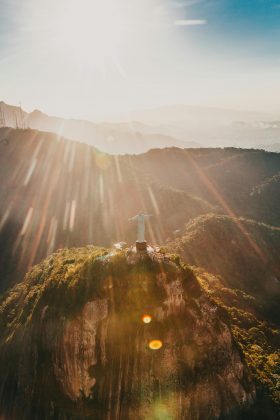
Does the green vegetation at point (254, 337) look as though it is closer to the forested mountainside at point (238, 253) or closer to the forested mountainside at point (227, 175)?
the forested mountainside at point (238, 253)

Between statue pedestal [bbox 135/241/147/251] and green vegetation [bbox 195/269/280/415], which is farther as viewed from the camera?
green vegetation [bbox 195/269/280/415]

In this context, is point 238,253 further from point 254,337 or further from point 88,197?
point 88,197

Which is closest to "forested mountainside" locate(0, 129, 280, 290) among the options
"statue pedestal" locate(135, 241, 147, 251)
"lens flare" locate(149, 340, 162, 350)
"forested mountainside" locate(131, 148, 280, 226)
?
"forested mountainside" locate(131, 148, 280, 226)

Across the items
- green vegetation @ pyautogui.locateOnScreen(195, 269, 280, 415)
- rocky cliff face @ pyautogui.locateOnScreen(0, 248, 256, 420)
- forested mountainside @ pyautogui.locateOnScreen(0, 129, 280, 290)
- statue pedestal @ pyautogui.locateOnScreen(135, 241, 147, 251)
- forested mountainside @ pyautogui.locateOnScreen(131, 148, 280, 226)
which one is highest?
statue pedestal @ pyautogui.locateOnScreen(135, 241, 147, 251)

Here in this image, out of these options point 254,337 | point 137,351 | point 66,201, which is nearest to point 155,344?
point 137,351

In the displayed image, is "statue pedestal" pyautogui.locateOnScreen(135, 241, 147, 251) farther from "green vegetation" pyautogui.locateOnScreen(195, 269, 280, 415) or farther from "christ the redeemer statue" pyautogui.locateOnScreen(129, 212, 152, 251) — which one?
"green vegetation" pyautogui.locateOnScreen(195, 269, 280, 415)

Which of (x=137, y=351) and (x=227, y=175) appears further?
(x=227, y=175)

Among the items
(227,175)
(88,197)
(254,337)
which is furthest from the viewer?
(227,175)
